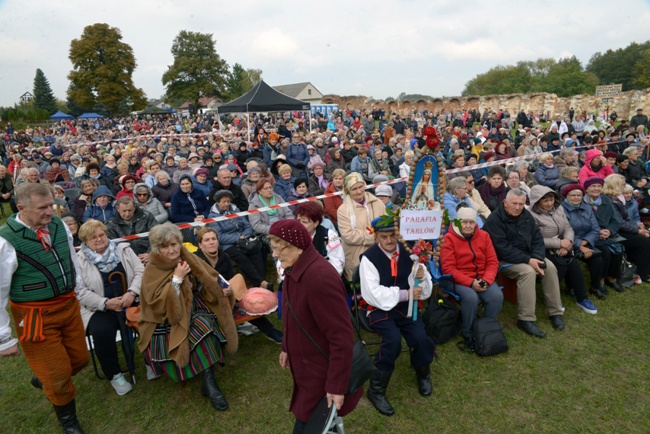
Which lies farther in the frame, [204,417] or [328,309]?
[204,417]

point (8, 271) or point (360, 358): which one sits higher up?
point (8, 271)

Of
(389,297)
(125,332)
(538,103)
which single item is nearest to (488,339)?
(389,297)

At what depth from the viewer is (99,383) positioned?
12.5 ft

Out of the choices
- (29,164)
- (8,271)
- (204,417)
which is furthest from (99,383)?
(29,164)

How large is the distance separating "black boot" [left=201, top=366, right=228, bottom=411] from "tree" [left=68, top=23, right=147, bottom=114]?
181 ft

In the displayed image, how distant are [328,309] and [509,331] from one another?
3.34 metres

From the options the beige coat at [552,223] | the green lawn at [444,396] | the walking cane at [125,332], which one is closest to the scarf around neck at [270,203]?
the green lawn at [444,396]

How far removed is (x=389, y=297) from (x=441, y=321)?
4.29ft

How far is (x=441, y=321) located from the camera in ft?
13.8

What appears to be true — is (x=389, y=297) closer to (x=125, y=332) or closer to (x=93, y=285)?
(x=125, y=332)

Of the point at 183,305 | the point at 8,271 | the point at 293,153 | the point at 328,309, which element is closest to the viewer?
the point at 328,309

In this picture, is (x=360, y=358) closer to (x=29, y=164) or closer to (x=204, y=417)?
(x=204, y=417)

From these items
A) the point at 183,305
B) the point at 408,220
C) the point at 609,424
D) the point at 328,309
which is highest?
the point at 408,220

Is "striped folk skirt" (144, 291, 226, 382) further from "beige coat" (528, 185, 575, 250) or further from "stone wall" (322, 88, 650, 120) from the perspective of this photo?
"stone wall" (322, 88, 650, 120)
